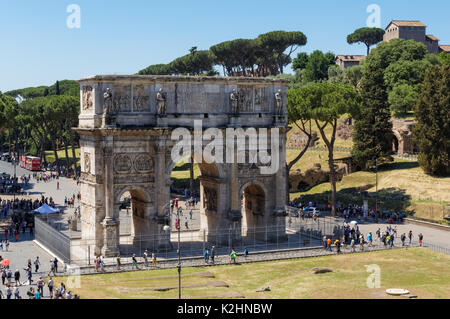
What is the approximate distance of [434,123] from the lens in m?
81.2

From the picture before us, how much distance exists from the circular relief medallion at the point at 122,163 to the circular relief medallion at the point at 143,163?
58 cm

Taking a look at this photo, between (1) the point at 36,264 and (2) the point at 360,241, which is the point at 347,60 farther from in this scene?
(1) the point at 36,264

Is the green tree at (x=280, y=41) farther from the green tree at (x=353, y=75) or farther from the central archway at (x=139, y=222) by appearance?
the central archway at (x=139, y=222)

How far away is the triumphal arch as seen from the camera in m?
51.8

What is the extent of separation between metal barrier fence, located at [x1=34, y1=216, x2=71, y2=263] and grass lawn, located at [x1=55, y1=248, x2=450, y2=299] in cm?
451

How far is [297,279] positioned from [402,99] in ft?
217

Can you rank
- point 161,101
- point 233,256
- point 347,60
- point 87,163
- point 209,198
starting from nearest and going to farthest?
point 233,256, point 161,101, point 87,163, point 209,198, point 347,60

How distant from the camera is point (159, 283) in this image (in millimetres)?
45312

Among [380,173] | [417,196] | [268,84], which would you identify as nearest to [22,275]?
[268,84]

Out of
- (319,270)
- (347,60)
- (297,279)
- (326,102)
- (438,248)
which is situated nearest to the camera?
(297,279)

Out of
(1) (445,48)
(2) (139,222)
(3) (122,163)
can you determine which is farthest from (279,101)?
(1) (445,48)

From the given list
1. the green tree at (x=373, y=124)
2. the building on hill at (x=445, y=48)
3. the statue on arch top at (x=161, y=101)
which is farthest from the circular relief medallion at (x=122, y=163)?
the building on hill at (x=445, y=48)

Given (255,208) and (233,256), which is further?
(255,208)

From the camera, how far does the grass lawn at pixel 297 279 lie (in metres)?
42.9
